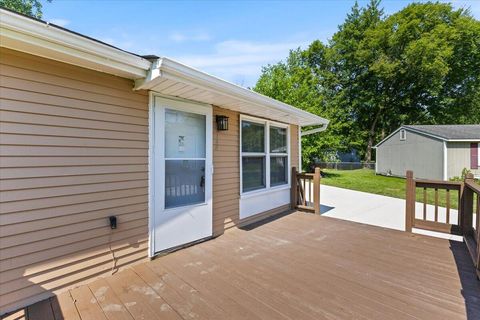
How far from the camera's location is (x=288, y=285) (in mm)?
2396

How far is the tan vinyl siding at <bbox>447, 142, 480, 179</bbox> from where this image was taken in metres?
12.8

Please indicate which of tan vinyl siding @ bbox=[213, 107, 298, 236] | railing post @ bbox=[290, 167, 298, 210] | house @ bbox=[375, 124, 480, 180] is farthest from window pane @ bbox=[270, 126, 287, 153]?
house @ bbox=[375, 124, 480, 180]

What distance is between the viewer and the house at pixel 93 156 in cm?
197

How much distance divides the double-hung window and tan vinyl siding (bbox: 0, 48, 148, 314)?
7.09ft

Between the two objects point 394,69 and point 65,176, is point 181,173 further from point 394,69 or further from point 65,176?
point 394,69

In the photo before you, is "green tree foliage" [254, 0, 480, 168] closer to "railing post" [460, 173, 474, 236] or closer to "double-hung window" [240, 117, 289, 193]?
"double-hung window" [240, 117, 289, 193]

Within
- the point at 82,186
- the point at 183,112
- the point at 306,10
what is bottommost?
the point at 82,186

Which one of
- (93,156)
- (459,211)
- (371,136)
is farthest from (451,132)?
(93,156)

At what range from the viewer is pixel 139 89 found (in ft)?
9.14

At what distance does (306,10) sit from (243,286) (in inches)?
A: 349

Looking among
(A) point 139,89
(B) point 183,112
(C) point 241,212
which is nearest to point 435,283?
(C) point 241,212

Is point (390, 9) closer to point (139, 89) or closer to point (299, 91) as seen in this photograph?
point (299, 91)

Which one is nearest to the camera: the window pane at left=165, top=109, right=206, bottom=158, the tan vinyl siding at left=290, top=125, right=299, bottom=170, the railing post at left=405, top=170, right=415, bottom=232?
the window pane at left=165, top=109, right=206, bottom=158

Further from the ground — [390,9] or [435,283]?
[390,9]
